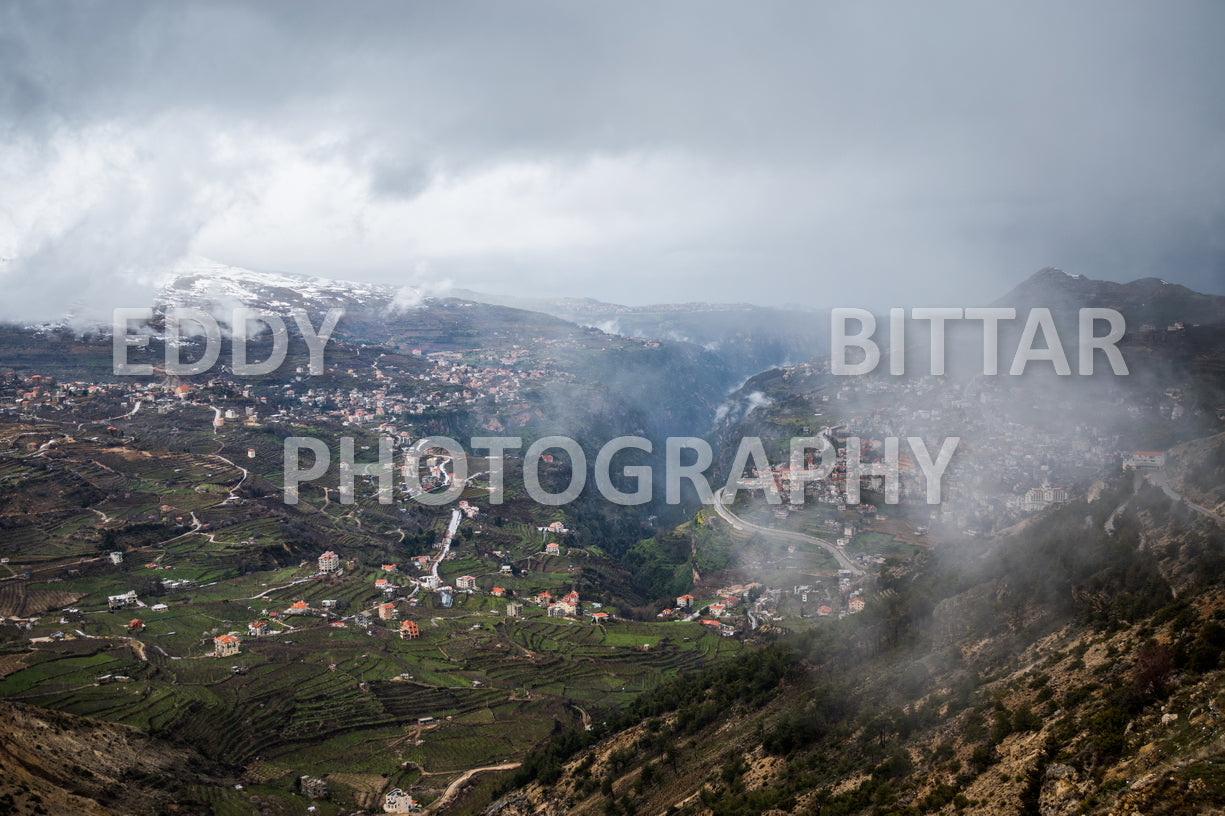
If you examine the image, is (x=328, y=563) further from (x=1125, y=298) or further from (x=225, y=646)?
(x=1125, y=298)

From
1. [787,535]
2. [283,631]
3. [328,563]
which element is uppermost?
[787,535]

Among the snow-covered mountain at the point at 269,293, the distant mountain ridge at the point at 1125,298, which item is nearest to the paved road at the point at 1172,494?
the distant mountain ridge at the point at 1125,298

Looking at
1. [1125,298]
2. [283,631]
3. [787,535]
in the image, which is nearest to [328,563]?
[283,631]

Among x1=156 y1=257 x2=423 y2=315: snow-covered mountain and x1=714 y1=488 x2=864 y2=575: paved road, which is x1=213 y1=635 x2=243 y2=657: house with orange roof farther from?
x1=156 y1=257 x2=423 y2=315: snow-covered mountain

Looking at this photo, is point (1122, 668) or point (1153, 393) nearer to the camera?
point (1122, 668)

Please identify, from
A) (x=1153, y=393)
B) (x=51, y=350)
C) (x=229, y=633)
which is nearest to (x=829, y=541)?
(x=1153, y=393)

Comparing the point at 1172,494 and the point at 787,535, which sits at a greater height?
the point at 1172,494

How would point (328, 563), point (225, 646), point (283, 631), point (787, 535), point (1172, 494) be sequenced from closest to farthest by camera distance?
1. point (1172, 494)
2. point (225, 646)
3. point (283, 631)
4. point (328, 563)
5. point (787, 535)

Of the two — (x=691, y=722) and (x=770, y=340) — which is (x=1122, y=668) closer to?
(x=691, y=722)

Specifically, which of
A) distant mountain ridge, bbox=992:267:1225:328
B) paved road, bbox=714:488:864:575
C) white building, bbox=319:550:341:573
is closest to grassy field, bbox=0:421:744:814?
white building, bbox=319:550:341:573
